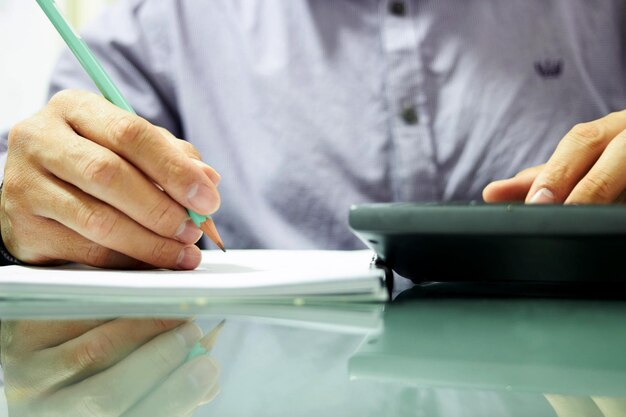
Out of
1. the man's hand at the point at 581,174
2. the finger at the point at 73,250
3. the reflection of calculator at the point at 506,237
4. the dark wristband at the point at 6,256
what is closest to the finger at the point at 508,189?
the man's hand at the point at 581,174

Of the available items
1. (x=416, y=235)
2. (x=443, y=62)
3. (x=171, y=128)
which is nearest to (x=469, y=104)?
(x=443, y=62)

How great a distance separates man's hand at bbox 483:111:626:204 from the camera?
17.1 inches

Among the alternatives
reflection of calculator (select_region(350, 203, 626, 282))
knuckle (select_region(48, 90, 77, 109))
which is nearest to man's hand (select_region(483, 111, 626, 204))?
reflection of calculator (select_region(350, 203, 626, 282))

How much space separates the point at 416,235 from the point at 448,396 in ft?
0.46

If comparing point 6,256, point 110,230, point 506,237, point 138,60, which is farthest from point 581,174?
point 138,60

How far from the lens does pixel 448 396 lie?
0.53 feet

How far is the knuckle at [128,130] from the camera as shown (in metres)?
0.43

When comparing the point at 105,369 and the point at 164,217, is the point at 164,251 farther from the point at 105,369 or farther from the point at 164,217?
the point at 105,369

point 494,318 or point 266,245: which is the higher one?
point 494,318

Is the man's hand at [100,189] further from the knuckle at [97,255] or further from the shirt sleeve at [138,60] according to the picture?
the shirt sleeve at [138,60]

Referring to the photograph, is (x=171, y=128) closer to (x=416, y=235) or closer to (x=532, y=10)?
(x=532, y=10)

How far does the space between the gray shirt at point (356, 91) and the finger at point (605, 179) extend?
319 mm

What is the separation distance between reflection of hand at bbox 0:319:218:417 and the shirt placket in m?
0.54

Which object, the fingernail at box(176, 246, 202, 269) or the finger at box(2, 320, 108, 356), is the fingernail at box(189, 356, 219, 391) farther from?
the fingernail at box(176, 246, 202, 269)
